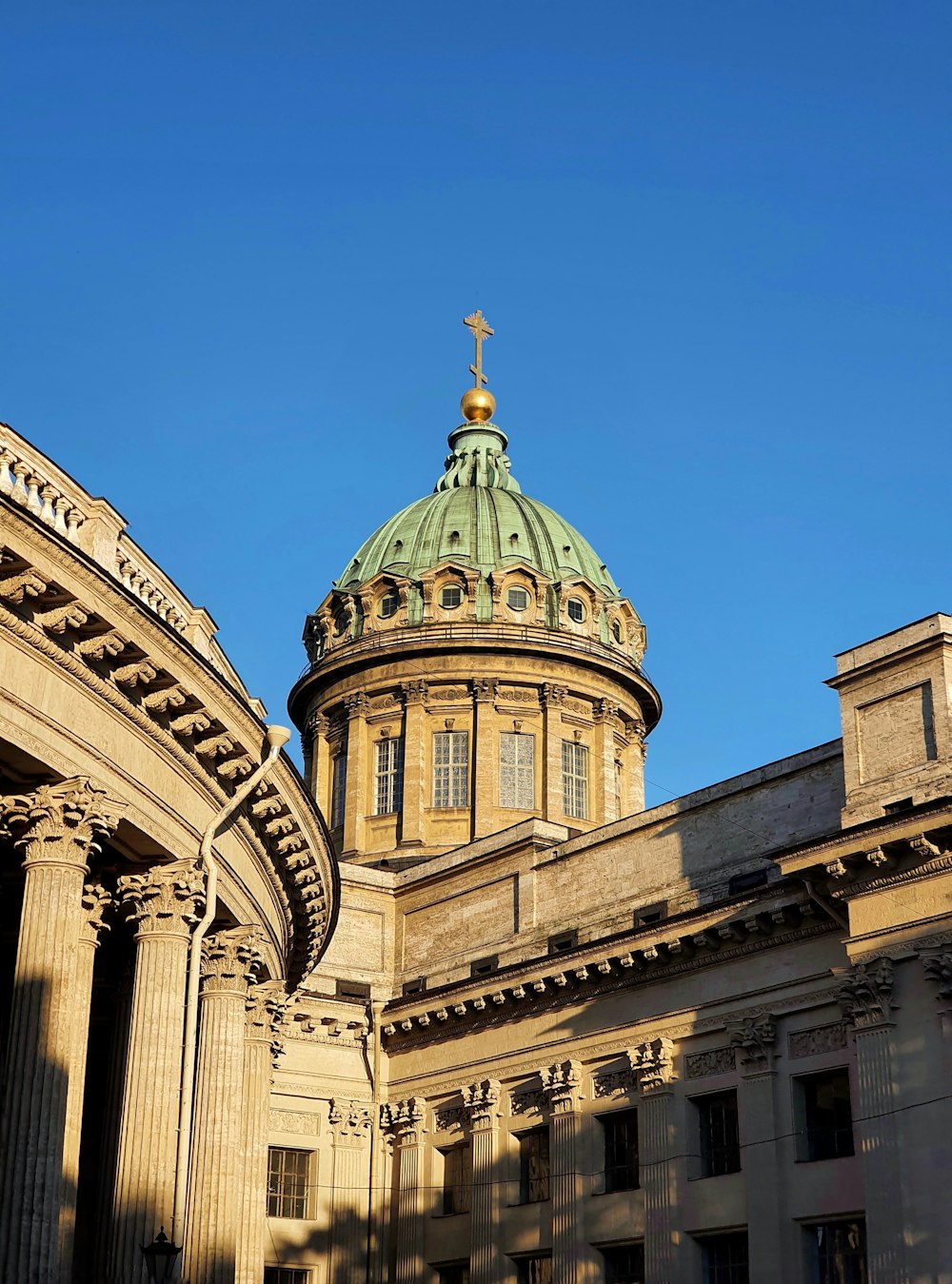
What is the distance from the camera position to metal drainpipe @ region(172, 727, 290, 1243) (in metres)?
20.8

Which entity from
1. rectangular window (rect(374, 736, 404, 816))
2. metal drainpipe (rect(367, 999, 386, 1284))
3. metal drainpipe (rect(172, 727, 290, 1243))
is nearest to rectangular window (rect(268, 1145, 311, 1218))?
metal drainpipe (rect(367, 999, 386, 1284))

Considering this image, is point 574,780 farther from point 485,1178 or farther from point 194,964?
point 194,964

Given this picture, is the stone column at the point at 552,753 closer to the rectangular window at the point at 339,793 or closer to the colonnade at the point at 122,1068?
the rectangular window at the point at 339,793

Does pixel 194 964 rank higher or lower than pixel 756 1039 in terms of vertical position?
lower

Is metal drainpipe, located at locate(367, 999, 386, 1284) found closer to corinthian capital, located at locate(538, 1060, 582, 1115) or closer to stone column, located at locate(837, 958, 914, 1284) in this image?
corinthian capital, located at locate(538, 1060, 582, 1115)

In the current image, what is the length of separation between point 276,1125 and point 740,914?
48.9 ft

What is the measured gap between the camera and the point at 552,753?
59062 millimetres

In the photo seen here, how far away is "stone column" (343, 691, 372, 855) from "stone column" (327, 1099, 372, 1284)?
505 inches

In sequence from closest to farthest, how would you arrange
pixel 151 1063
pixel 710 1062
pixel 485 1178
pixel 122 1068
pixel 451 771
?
1. pixel 151 1063
2. pixel 122 1068
3. pixel 710 1062
4. pixel 485 1178
5. pixel 451 771

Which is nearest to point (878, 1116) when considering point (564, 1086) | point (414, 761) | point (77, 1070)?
point (564, 1086)

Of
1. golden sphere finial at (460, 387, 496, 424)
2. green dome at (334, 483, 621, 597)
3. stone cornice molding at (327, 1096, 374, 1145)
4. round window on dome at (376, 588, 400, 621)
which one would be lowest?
stone cornice molding at (327, 1096, 374, 1145)

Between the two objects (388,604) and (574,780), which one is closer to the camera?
(574,780)

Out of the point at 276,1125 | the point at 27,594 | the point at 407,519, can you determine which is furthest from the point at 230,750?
the point at 407,519

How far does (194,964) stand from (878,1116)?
17.2 meters
